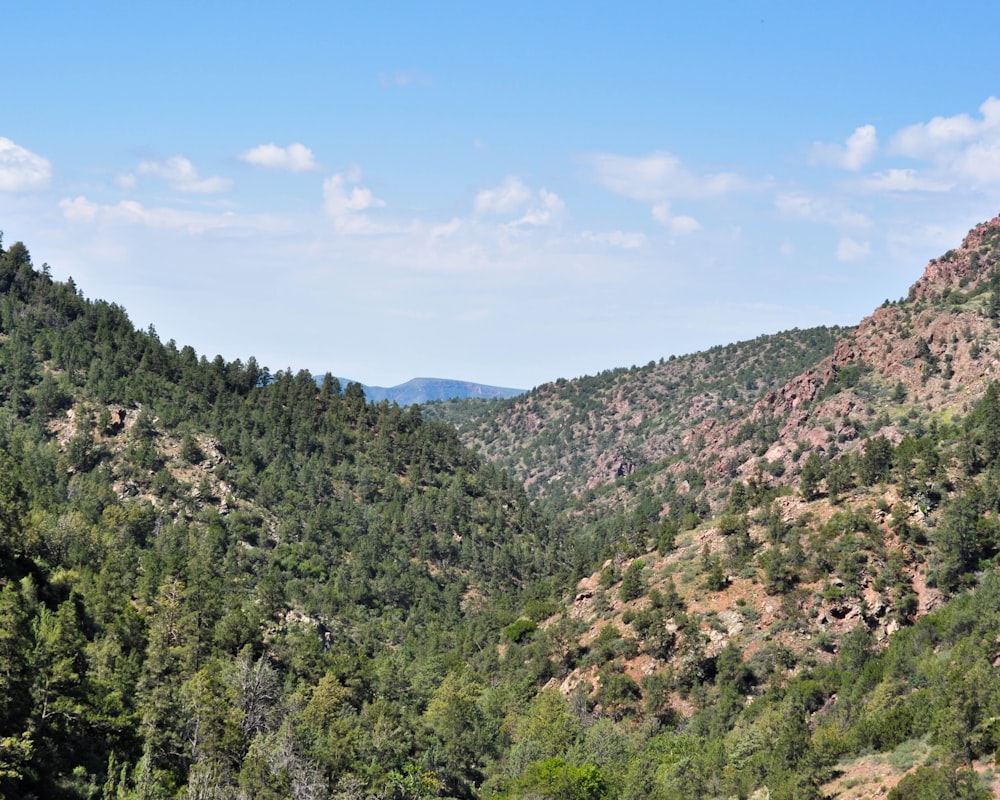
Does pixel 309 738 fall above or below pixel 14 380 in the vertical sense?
below

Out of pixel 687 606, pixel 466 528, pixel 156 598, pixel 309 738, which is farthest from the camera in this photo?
pixel 466 528

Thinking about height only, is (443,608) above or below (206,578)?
below

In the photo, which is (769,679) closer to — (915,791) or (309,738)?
(915,791)

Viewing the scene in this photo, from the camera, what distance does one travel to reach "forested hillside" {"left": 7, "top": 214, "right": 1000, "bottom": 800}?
62781 millimetres

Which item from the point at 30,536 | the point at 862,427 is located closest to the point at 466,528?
the point at 862,427

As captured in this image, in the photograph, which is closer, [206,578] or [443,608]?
[206,578]

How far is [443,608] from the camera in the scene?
514 ft

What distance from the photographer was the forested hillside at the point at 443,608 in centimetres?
6278

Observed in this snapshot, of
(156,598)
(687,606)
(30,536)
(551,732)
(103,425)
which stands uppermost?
(103,425)

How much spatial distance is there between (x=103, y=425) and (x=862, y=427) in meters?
141

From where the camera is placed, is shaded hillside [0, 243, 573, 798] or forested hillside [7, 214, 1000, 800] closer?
shaded hillside [0, 243, 573, 798]

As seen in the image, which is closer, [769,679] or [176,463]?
[769,679]

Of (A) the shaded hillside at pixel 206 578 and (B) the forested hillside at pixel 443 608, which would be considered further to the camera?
(B) the forested hillside at pixel 443 608

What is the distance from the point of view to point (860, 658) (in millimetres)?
94062
